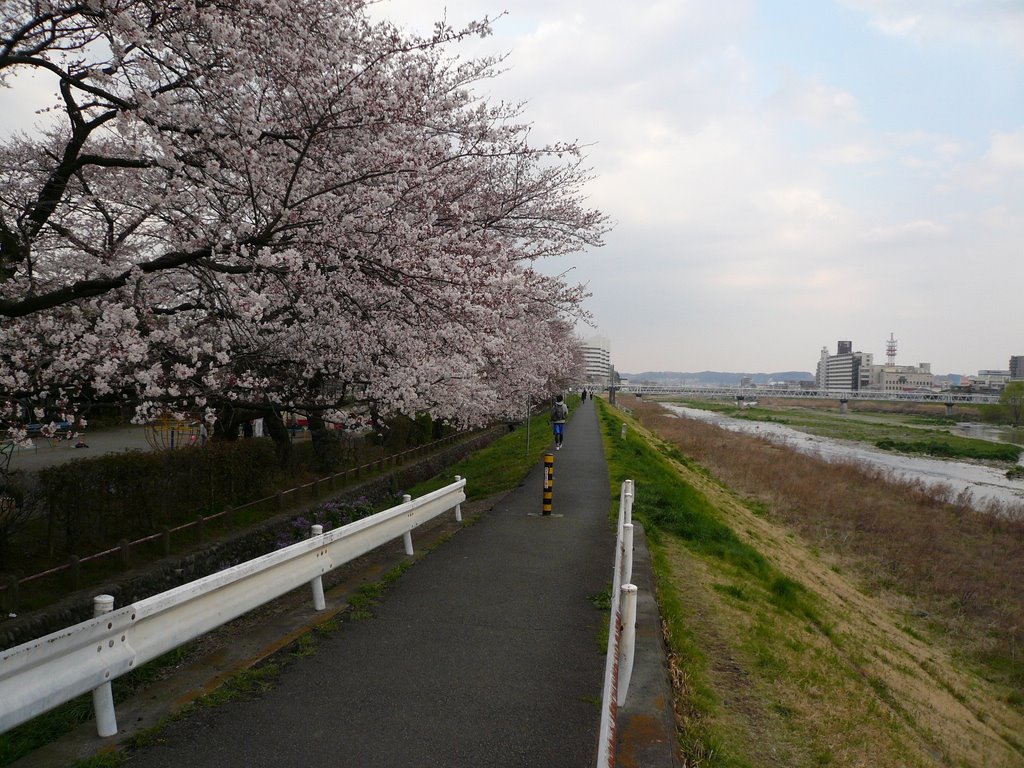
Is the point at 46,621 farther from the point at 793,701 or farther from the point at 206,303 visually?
the point at 793,701

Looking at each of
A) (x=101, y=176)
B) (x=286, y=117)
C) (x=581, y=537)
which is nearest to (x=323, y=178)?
(x=286, y=117)

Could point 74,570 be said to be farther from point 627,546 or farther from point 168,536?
point 627,546

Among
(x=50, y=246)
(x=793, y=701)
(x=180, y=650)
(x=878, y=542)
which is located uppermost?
(x=50, y=246)

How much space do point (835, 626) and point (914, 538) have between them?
37.0 feet

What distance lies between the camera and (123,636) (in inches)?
153

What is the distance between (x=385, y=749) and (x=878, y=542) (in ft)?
59.9

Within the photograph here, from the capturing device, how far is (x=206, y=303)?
1074 centimetres

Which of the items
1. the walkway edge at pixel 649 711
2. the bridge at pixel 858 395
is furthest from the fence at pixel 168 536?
the bridge at pixel 858 395

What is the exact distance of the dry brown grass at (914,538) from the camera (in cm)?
1334

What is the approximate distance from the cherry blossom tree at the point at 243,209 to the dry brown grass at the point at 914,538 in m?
10.3

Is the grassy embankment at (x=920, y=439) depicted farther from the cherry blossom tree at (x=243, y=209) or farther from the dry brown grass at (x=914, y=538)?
the cherry blossom tree at (x=243, y=209)

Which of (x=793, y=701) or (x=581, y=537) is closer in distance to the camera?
(x=793, y=701)

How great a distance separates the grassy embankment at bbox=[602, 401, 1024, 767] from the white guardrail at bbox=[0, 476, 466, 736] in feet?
10.0

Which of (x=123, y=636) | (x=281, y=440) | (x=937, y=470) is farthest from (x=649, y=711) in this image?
(x=937, y=470)
